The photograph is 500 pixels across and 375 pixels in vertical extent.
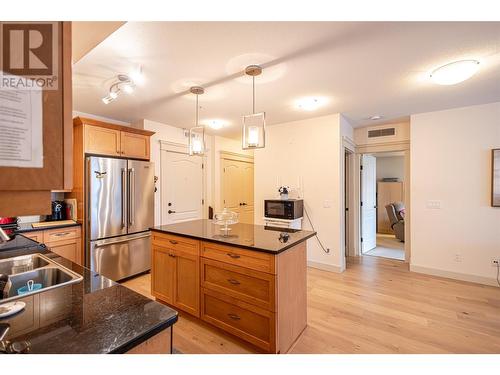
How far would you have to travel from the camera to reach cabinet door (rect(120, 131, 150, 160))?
3.47 meters

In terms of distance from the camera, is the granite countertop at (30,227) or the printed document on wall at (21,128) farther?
the granite countertop at (30,227)

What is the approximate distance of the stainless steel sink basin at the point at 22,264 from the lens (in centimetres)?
144

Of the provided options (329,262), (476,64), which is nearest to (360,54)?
(476,64)

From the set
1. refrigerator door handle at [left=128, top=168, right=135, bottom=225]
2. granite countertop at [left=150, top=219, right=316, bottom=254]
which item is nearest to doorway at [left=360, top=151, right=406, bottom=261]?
granite countertop at [left=150, top=219, right=316, bottom=254]

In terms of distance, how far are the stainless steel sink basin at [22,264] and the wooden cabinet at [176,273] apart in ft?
3.46

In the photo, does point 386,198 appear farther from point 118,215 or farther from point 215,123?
point 118,215

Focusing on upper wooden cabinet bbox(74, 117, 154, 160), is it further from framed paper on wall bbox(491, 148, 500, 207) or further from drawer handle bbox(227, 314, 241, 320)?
framed paper on wall bbox(491, 148, 500, 207)

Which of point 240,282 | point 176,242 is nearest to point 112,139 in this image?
point 176,242

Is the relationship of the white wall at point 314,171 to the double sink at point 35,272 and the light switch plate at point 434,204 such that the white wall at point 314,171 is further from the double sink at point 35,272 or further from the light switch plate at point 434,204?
the double sink at point 35,272

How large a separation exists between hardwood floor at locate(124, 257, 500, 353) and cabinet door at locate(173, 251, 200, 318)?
0.60ft

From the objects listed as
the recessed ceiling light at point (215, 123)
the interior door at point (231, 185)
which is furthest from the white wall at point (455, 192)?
the interior door at point (231, 185)

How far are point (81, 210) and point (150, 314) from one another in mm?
2836

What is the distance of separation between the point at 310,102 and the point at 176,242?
2394mm
